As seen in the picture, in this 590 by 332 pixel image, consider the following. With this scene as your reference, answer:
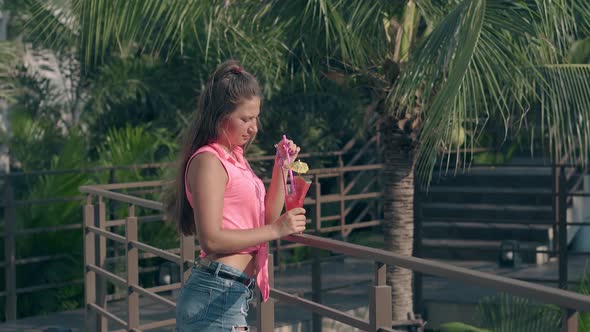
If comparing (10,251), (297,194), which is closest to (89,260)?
(10,251)

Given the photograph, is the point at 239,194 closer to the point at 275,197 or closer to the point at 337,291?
the point at 275,197

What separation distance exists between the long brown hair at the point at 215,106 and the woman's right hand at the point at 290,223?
0.32m

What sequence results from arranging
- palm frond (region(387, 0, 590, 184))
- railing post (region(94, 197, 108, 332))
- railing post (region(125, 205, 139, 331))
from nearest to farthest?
palm frond (region(387, 0, 590, 184)), railing post (region(125, 205, 139, 331)), railing post (region(94, 197, 108, 332))

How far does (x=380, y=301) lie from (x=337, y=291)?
248 inches

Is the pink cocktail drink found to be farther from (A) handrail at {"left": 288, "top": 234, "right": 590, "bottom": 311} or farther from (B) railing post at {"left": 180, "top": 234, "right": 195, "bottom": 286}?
(B) railing post at {"left": 180, "top": 234, "right": 195, "bottom": 286}

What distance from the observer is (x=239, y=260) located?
3174 millimetres

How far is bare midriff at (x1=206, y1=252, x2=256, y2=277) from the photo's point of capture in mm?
3141

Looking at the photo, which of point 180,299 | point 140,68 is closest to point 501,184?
point 140,68

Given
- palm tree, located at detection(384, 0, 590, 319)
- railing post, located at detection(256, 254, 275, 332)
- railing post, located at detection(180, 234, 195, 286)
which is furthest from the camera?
palm tree, located at detection(384, 0, 590, 319)

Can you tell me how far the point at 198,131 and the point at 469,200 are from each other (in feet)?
33.2

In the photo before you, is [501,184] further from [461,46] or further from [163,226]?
[461,46]

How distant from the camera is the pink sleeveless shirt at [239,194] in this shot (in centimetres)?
304

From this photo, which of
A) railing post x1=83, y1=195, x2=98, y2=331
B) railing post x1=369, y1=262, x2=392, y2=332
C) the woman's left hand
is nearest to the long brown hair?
the woman's left hand

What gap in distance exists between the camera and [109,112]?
11.8 metres
